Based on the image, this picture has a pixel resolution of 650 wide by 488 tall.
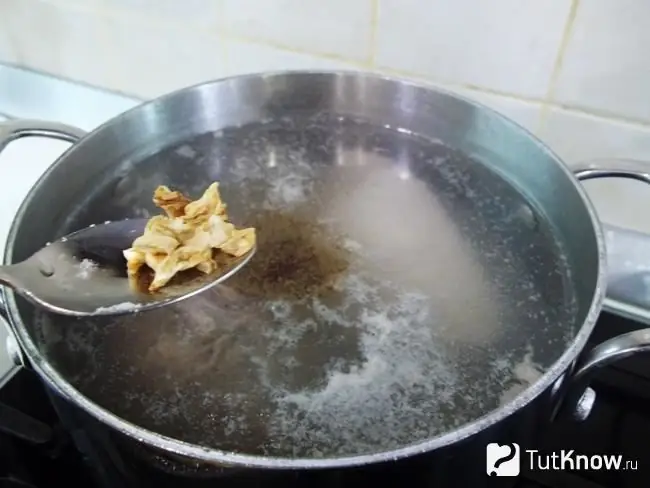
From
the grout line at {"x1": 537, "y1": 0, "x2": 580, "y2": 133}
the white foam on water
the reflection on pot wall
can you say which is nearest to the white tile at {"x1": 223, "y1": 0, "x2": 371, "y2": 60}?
the reflection on pot wall

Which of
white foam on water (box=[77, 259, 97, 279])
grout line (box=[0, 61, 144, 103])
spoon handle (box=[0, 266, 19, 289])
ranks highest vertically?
spoon handle (box=[0, 266, 19, 289])

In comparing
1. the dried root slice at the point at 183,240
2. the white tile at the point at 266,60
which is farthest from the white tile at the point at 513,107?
the dried root slice at the point at 183,240

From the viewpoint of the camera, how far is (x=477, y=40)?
0.56m

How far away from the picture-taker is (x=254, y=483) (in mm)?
337

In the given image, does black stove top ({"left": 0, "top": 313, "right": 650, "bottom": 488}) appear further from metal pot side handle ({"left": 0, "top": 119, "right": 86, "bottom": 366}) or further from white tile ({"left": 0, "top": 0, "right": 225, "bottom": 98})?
white tile ({"left": 0, "top": 0, "right": 225, "bottom": 98})

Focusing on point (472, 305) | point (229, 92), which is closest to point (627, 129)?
point (472, 305)

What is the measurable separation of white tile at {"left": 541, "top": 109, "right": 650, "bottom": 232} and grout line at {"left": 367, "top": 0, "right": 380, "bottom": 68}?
15 cm

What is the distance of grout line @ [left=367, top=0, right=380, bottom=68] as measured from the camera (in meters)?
0.58

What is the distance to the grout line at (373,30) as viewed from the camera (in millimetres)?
577

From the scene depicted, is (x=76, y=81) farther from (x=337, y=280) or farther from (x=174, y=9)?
(x=337, y=280)

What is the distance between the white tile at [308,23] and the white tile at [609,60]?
0.53ft

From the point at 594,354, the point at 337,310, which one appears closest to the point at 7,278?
the point at 337,310

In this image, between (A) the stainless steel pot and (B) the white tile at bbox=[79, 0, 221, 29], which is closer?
(A) the stainless steel pot

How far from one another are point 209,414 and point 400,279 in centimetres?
15
